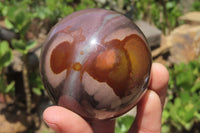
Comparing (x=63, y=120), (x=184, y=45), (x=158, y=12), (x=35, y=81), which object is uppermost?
(x=63, y=120)

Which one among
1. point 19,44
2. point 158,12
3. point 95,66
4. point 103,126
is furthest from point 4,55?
point 158,12

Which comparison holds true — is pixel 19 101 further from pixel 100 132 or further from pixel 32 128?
pixel 100 132

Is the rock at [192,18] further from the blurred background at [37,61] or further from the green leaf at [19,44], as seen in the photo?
the green leaf at [19,44]

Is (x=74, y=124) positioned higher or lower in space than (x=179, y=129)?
higher

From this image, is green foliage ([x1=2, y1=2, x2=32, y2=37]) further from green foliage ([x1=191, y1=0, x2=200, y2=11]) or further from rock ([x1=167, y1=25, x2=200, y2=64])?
green foliage ([x1=191, y1=0, x2=200, y2=11])

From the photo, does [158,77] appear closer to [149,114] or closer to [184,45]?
[149,114]

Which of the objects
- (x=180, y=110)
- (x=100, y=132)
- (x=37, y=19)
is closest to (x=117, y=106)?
(x=100, y=132)
